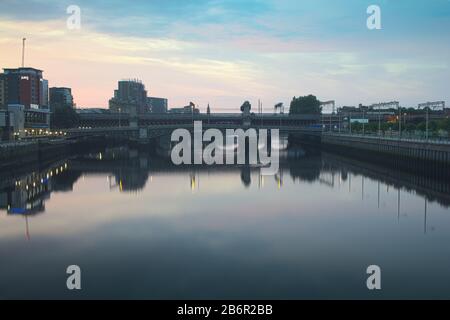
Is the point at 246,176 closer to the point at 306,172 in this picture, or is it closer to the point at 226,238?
the point at 306,172

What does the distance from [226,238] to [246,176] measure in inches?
741

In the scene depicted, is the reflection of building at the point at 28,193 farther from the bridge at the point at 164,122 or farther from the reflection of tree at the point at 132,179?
the bridge at the point at 164,122

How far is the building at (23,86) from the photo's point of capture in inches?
4331

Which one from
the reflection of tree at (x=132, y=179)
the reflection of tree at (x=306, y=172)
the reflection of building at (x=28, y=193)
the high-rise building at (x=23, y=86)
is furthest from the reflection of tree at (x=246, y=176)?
the high-rise building at (x=23, y=86)

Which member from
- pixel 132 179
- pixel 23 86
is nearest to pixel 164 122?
pixel 132 179

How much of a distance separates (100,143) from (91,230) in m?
59.6

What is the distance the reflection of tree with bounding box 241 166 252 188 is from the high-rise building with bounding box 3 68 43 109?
82.6 meters

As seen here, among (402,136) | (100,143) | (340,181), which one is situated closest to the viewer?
(340,181)

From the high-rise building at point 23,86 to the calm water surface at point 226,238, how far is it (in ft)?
285

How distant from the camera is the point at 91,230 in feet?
57.9

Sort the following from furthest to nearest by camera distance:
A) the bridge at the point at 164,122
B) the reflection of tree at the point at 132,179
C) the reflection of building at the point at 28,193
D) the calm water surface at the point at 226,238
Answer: the bridge at the point at 164,122 < the reflection of tree at the point at 132,179 < the reflection of building at the point at 28,193 < the calm water surface at the point at 226,238

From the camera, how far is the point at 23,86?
365 feet
